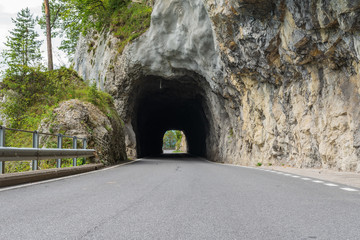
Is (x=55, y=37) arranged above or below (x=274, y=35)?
above

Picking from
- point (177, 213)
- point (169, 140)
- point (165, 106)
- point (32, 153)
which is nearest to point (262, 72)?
point (32, 153)

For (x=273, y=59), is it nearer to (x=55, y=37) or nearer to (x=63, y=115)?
(x=63, y=115)

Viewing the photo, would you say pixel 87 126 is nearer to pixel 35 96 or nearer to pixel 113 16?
pixel 35 96

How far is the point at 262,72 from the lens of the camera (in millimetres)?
19031

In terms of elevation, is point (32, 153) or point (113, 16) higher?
point (113, 16)

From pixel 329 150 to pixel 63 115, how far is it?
11271 millimetres

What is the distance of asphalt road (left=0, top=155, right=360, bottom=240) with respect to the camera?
357 centimetres

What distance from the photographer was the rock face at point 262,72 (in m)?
12.7

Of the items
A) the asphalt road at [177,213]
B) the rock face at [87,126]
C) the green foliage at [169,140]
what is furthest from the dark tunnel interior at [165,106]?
the green foliage at [169,140]

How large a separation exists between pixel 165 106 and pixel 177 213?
36.2 m

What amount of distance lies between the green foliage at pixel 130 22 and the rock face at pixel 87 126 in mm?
12096

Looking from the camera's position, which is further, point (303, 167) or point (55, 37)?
point (55, 37)

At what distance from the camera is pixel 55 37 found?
138 ft

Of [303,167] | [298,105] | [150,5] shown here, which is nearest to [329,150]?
[303,167]
